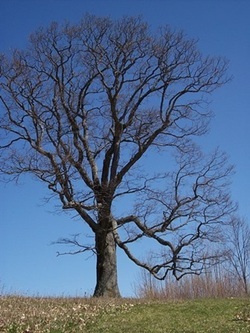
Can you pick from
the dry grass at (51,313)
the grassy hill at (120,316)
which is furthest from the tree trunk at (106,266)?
the grassy hill at (120,316)

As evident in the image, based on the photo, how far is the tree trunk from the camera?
65.2 feet

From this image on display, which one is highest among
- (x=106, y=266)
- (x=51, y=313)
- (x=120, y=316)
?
(x=106, y=266)

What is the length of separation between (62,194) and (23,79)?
5.31 metres

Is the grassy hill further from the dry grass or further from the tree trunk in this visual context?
the tree trunk

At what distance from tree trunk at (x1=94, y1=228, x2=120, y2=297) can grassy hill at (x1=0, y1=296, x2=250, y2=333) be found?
151 inches

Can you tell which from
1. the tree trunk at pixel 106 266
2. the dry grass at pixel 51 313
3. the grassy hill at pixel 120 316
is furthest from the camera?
the tree trunk at pixel 106 266

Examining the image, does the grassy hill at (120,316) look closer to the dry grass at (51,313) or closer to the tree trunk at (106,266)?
the dry grass at (51,313)

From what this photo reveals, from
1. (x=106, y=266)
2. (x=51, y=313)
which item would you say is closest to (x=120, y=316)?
(x=51, y=313)

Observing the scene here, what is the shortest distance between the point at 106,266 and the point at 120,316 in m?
6.85

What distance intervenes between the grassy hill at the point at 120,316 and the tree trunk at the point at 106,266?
3.83m

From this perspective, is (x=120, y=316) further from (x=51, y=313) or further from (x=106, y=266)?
(x=106, y=266)

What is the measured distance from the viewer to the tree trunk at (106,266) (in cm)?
1986

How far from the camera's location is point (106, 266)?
66.4 feet

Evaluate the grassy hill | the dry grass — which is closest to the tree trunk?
the dry grass
